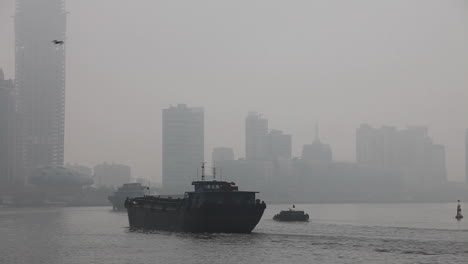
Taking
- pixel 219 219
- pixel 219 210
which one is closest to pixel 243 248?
pixel 219 219

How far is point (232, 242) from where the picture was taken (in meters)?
95.1

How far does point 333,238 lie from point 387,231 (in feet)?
63.2

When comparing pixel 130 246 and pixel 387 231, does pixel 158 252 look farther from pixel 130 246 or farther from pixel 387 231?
pixel 387 231

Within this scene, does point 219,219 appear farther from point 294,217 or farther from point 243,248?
point 294,217

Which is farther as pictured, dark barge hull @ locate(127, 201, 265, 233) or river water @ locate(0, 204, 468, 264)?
dark barge hull @ locate(127, 201, 265, 233)

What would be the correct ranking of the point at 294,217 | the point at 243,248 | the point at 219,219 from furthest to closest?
the point at 294,217 → the point at 219,219 → the point at 243,248

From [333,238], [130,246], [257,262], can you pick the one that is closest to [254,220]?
[333,238]

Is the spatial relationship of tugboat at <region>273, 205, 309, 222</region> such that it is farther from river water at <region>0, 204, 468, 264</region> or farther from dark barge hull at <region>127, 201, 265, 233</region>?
dark barge hull at <region>127, 201, 265, 233</region>

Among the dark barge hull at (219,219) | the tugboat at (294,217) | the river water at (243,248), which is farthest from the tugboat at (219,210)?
the tugboat at (294,217)

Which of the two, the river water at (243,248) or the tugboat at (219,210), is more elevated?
the tugboat at (219,210)

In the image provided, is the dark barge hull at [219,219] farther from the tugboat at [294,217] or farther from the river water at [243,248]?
the tugboat at [294,217]

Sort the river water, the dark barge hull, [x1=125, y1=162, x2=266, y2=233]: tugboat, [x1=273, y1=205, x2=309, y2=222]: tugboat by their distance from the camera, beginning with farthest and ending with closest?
[x1=273, y1=205, x2=309, y2=222]: tugboat < [x1=125, y1=162, x2=266, y2=233]: tugboat < the dark barge hull < the river water

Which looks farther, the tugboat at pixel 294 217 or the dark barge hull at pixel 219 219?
the tugboat at pixel 294 217

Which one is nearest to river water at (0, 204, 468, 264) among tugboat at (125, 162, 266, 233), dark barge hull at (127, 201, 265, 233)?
dark barge hull at (127, 201, 265, 233)
